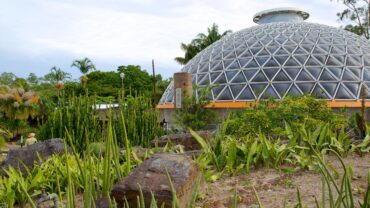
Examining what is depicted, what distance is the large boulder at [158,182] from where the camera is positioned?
2.80 meters

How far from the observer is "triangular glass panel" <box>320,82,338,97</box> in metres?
16.6

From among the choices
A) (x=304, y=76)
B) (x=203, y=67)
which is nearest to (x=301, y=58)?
(x=304, y=76)

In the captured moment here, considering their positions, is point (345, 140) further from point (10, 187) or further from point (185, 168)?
point (10, 187)

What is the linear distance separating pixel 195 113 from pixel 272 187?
11582mm

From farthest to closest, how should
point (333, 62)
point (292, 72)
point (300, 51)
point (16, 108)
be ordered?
point (16, 108), point (300, 51), point (333, 62), point (292, 72)

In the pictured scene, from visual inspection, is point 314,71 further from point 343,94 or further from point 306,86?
point 343,94

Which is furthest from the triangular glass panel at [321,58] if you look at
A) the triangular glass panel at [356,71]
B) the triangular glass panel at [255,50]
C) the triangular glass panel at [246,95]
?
the triangular glass panel at [246,95]

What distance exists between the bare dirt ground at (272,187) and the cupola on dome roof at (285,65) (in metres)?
11.8

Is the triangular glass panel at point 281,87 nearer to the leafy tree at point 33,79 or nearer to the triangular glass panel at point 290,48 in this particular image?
the triangular glass panel at point 290,48

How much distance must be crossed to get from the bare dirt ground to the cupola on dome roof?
38.8 feet

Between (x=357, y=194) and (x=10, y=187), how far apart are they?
3.24m

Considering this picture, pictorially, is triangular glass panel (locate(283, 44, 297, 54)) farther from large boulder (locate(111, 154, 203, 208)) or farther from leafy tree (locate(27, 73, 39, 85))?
leafy tree (locate(27, 73, 39, 85))

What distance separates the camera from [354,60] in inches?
731

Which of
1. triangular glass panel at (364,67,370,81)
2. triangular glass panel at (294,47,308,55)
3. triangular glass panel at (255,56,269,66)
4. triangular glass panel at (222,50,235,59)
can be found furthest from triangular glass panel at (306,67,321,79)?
triangular glass panel at (222,50,235,59)
